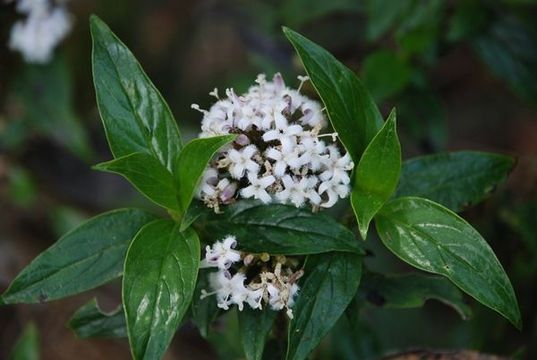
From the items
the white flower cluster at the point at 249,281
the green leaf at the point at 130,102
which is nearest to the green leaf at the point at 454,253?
the white flower cluster at the point at 249,281

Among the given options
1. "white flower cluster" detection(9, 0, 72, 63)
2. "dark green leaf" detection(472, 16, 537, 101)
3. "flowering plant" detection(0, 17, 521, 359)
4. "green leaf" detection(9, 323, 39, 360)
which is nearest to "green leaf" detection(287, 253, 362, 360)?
"flowering plant" detection(0, 17, 521, 359)

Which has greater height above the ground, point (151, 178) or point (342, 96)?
point (342, 96)

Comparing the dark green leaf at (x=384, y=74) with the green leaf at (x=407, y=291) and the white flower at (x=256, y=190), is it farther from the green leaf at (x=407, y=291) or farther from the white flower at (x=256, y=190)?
the white flower at (x=256, y=190)

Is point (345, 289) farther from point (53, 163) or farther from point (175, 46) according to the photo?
point (175, 46)

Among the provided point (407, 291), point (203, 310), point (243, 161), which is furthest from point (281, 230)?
point (407, 291)

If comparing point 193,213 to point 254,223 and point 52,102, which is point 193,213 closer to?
point 254,223

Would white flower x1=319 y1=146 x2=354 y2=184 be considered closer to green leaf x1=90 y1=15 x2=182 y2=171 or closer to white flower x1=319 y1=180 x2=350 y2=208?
white flower x1=319 y1=180 x2=350 y2=208
